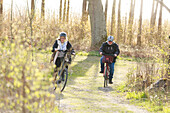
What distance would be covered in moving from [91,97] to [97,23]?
13.8m

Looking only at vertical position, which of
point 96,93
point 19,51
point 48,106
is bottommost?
point 96,93

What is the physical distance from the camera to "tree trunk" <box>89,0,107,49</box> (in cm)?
2175

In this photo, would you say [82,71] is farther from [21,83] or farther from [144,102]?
[21,83]

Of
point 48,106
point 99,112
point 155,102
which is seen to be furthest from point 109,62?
point 48,106

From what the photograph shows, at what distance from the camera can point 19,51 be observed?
3684mm

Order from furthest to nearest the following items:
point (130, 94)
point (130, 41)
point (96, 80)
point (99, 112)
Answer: point (130, 41), point (96, 80), point (130, 94), point (99, 112)

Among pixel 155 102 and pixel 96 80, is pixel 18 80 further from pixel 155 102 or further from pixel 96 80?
pixel 96 80

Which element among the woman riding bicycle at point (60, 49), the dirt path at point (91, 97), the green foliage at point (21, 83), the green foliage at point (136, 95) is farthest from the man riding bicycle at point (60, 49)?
the green foliage at point (21, 83)

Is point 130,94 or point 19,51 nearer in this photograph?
point 19,51

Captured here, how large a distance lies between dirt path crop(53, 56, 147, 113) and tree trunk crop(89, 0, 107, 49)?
8512 millimetres

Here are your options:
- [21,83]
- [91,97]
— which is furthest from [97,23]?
[21,83]

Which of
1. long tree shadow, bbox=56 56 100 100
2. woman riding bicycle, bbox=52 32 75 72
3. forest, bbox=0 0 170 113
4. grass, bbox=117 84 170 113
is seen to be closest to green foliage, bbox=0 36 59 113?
forest, bbox=0 0 170 113

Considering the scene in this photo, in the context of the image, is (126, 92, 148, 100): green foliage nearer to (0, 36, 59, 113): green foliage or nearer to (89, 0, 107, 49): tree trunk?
(0, 36, 59, 113): green foliage

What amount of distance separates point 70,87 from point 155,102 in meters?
3.28
